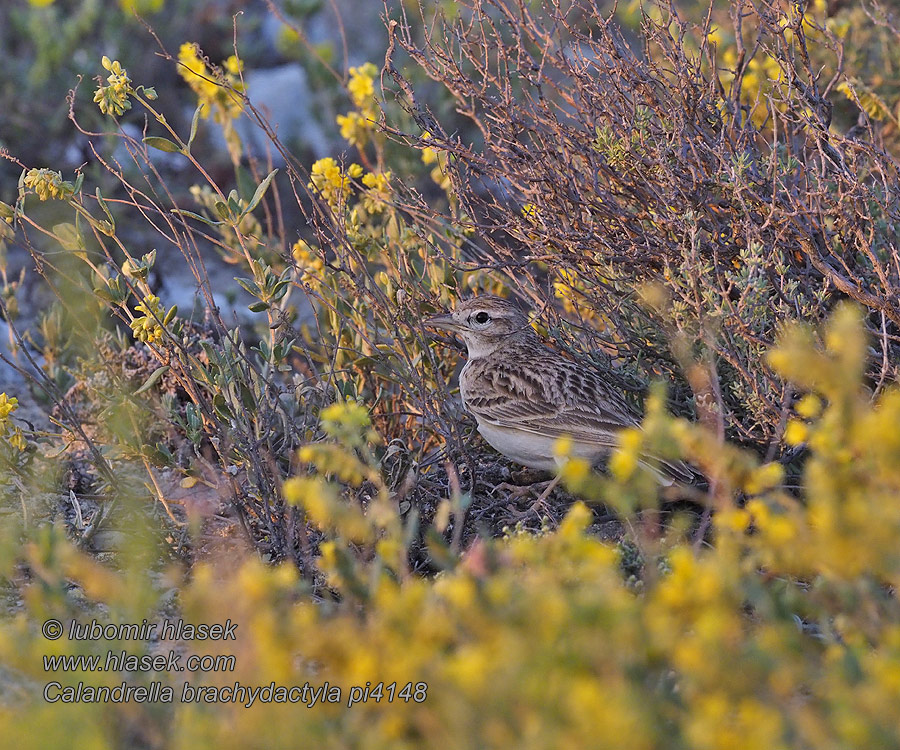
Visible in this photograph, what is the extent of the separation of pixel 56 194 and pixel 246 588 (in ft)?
7.65

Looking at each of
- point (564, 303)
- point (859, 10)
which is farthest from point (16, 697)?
point (859, 10)

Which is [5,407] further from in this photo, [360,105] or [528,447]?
[360,105]

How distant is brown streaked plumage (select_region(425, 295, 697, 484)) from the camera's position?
14.5 ft

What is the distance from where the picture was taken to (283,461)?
173 inches

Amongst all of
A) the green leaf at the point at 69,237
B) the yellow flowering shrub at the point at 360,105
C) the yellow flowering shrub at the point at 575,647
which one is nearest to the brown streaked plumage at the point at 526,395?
the yellow flowering shrub at the point at 360,105

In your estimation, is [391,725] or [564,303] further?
[564,303]

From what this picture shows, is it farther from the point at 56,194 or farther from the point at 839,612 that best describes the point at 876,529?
the point at 56,194

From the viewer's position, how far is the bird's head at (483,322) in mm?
4773

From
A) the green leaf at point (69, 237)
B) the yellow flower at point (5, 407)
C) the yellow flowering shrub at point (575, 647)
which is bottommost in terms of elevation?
the yellow flower at point (5, 407)

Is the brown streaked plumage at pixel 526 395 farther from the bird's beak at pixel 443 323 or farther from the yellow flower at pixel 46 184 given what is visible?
the yellow flower at pixel 46 184

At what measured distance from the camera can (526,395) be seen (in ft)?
15.2

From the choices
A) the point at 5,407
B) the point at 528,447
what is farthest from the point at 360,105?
the point at 5,407

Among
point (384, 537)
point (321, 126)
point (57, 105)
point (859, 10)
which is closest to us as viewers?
point (384, 537)

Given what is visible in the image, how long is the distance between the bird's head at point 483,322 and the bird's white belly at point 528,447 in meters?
0.46
